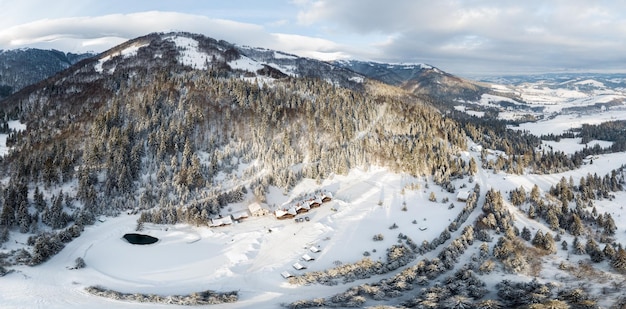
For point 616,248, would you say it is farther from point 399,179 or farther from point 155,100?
point 155,100

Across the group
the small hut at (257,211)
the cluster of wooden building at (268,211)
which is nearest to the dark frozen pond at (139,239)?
the cluster of wooden building at (268,211)

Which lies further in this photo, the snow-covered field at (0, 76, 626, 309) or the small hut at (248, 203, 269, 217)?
the small hut at (248, 203, 269, 217)

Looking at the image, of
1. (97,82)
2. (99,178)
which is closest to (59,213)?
(99,178)

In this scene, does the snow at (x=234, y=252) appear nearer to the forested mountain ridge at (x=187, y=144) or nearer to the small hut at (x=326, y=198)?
the small hut at (x=326, y=198)

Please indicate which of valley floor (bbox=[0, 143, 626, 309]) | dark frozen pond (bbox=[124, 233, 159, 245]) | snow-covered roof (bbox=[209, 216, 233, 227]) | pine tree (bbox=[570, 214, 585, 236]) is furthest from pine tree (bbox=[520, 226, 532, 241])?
dark frozen pond (bbox=[124, 233, 159, 245])

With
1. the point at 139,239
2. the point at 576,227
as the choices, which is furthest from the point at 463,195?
the point at 139,239

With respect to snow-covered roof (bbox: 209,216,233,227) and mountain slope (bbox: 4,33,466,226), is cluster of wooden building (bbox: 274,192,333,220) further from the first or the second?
snow-covered roof (bbox: 209,216,233,227)
